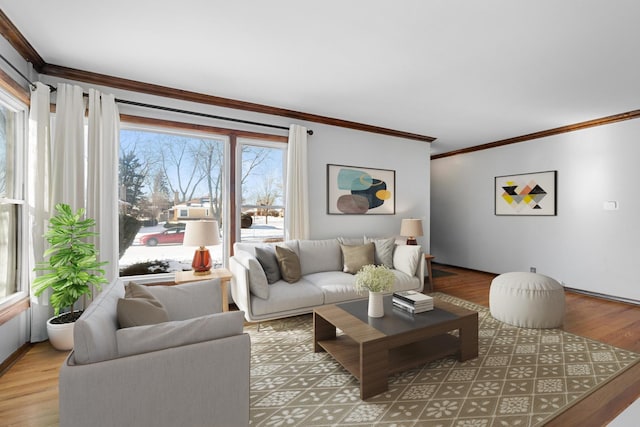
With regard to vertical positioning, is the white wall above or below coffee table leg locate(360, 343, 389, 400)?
above

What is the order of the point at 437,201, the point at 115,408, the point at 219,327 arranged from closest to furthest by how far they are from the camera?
1. the point at 115,408
2. the point at 219,327
3. the point at 437,201

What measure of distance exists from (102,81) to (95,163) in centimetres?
84

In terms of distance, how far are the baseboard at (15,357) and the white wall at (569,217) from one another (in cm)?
657

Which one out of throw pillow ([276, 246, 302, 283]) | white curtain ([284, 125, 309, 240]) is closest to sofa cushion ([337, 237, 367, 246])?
white curtain ([284, 125, 309, 240])

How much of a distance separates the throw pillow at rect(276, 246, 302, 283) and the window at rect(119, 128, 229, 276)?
0.89 metres

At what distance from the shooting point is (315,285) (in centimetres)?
329

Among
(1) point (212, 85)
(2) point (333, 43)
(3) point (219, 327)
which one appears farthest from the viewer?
(1) point (212, 85)

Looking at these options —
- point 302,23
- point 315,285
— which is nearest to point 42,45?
point 302,23

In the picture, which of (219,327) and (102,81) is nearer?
(219,327)

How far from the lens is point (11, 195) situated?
8.58 feet

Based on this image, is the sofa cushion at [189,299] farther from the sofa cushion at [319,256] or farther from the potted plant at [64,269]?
the sofa cushion at [319,256]

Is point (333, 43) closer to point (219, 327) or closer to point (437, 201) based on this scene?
point (219, 327)

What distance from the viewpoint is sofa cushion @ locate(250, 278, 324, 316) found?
9.52 feet

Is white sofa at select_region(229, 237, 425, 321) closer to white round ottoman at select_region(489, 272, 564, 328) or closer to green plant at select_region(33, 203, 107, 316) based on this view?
white round ottoman at select_region(489, 272, 564, 328)
